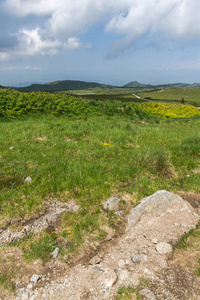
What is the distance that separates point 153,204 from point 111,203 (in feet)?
2.98

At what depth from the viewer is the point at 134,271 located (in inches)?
102

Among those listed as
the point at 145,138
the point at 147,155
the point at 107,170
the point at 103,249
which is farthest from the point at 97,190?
the point at 145,138

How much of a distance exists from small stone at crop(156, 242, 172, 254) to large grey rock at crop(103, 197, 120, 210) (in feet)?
4.06

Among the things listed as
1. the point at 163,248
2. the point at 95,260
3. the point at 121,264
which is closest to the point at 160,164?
the point at 163,248

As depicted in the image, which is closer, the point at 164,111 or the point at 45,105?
the point at 45,105

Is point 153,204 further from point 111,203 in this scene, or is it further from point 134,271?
point 134,271

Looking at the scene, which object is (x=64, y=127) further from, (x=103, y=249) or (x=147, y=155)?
(x=103, y=249)

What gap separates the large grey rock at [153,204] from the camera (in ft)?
12.4

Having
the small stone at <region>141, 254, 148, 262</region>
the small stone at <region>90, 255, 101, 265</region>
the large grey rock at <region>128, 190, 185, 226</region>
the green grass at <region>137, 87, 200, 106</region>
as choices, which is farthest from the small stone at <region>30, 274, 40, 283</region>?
the green grass at <region>137, 87, 200, 106</region>

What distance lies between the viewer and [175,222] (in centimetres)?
343

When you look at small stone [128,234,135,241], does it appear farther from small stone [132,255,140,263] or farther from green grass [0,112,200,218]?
green grass [0,112,200,218]

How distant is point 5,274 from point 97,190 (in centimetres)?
235

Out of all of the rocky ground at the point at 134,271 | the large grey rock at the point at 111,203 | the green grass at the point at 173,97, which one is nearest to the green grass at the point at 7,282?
the rocky ground at the point at 134,271

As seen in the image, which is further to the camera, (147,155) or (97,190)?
(147,155)
